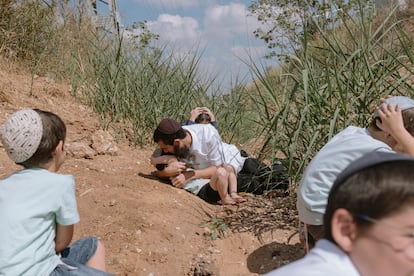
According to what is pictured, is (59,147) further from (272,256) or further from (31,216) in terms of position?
(272,256)

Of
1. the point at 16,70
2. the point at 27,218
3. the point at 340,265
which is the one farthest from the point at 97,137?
the point at 340,265

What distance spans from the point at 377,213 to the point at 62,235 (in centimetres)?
133

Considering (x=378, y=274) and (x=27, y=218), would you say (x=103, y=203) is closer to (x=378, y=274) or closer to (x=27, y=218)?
(x=27, y=218)

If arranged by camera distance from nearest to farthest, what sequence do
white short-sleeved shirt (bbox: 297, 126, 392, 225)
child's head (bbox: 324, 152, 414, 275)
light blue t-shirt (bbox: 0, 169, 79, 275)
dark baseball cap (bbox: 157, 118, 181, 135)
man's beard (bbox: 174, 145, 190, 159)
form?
child's head (bbox: 324, 152, 414, 275) → light blue t-shirt (bbox: 0, 169, 79, 275) → white short-sleeved shirt (bbox: 297, 126, 392, 225) → dark baseball cap (bbox: 157, 118, 181, 135) → man's beard (bbox: 174, 145, 190, 159)

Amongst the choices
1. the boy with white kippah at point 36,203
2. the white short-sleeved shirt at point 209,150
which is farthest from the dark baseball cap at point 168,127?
the boy with white kippah at point 36,203

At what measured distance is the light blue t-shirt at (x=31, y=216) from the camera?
1879 millimetres

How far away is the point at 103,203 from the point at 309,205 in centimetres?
184

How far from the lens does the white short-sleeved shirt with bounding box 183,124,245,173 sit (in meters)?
4.11

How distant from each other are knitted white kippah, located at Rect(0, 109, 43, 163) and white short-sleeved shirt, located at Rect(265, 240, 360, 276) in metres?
1.21

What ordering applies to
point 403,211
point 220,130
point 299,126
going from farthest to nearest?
point 220,130, point 299,126, point 403,211

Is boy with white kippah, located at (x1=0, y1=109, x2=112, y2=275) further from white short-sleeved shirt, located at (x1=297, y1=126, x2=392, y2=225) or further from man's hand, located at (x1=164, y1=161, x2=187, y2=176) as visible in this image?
man's hand, located at (x1=164, y1=161, x2=187, y2=176)

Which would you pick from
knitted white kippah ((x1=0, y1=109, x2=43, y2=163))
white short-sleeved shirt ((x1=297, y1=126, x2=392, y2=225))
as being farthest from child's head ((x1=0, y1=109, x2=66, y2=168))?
white short-sleeved shirt ((x1=297, y1=126, x2=392, y2=225))

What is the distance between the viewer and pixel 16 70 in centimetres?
610

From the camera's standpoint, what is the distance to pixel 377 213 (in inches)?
39.7
